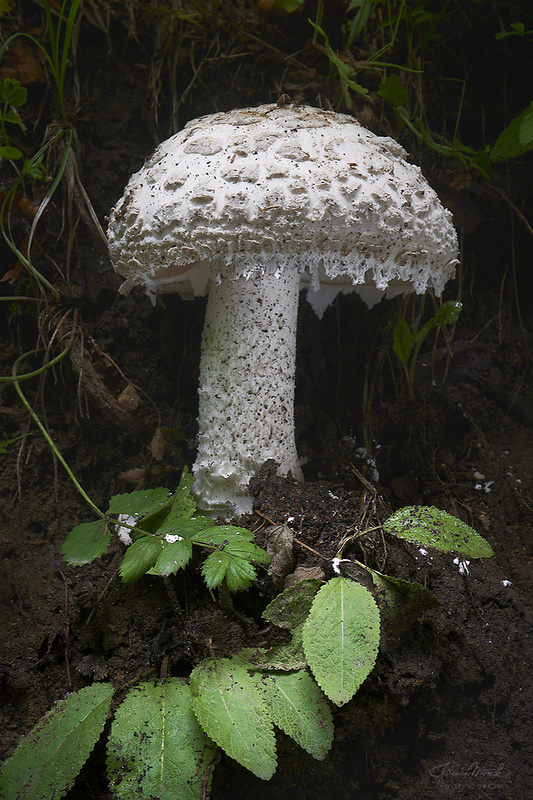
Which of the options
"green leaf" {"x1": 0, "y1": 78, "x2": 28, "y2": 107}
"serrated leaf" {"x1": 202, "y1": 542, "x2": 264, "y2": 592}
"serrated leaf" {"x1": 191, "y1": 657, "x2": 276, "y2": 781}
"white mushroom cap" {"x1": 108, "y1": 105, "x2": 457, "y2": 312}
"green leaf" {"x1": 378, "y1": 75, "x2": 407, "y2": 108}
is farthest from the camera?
"green leaf" {"x1": 378, "y1": 75, "x2": 407, "y2": 108}

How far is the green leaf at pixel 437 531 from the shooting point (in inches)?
77.0

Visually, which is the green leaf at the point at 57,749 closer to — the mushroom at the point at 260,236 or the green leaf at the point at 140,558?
the green leaf at the point at 140,558

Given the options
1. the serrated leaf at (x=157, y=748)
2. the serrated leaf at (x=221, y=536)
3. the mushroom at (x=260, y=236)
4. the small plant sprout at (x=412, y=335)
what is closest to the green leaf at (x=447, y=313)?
the small plant sprout at (x=412, y=335)

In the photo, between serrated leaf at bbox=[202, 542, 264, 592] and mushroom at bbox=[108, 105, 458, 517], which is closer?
serrated leaf at bbox=[202, 542, 264, 592]

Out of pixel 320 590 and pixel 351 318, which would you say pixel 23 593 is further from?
pixel 351 318

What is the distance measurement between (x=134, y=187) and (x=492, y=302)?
2.22 meters

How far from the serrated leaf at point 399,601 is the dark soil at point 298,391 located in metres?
0.20

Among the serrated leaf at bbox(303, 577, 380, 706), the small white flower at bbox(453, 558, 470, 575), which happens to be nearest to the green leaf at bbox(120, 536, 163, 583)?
the serrated leaf at bbox(303, 577, 380, 706)

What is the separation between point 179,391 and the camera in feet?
10.9

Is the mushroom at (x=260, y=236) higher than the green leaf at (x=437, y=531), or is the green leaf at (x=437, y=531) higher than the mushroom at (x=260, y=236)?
the mushroom at (x=260, y=236)

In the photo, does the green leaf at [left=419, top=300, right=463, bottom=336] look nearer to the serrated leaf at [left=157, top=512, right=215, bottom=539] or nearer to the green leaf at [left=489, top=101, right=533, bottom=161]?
the green leaf at [left=489, top=101, right=533, bottom=161]

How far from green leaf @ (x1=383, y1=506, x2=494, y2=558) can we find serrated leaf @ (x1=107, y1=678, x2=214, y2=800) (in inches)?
36.9

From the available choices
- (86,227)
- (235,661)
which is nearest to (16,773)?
(235,661)

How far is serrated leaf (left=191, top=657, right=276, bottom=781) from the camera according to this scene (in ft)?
5.23
